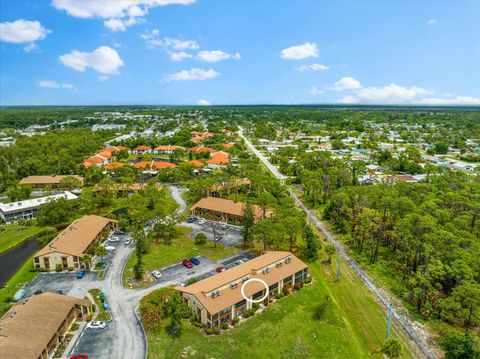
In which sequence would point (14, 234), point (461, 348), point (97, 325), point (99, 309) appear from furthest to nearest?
point (14, 234) → point (99, 309) → point (97, 325) → point (461, 348)

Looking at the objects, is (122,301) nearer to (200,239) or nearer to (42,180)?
(200,239)

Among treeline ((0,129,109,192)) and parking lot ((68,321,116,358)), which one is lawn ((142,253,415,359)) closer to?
parking lot ((68,321,116,358))

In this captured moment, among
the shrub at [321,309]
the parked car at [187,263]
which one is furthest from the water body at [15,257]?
the shrub at [321,309]

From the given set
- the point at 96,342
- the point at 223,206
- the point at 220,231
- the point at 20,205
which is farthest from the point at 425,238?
the point at 20,205

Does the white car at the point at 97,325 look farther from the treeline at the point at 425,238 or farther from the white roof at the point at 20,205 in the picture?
the white roof at the point at 20,205

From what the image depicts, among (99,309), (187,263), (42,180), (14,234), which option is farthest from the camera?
(42,180)

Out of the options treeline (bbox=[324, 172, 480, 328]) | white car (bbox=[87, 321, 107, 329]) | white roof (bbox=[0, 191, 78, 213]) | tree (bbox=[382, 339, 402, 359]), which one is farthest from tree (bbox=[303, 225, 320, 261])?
white roof (bbox=[0, 191, 78, 213])
